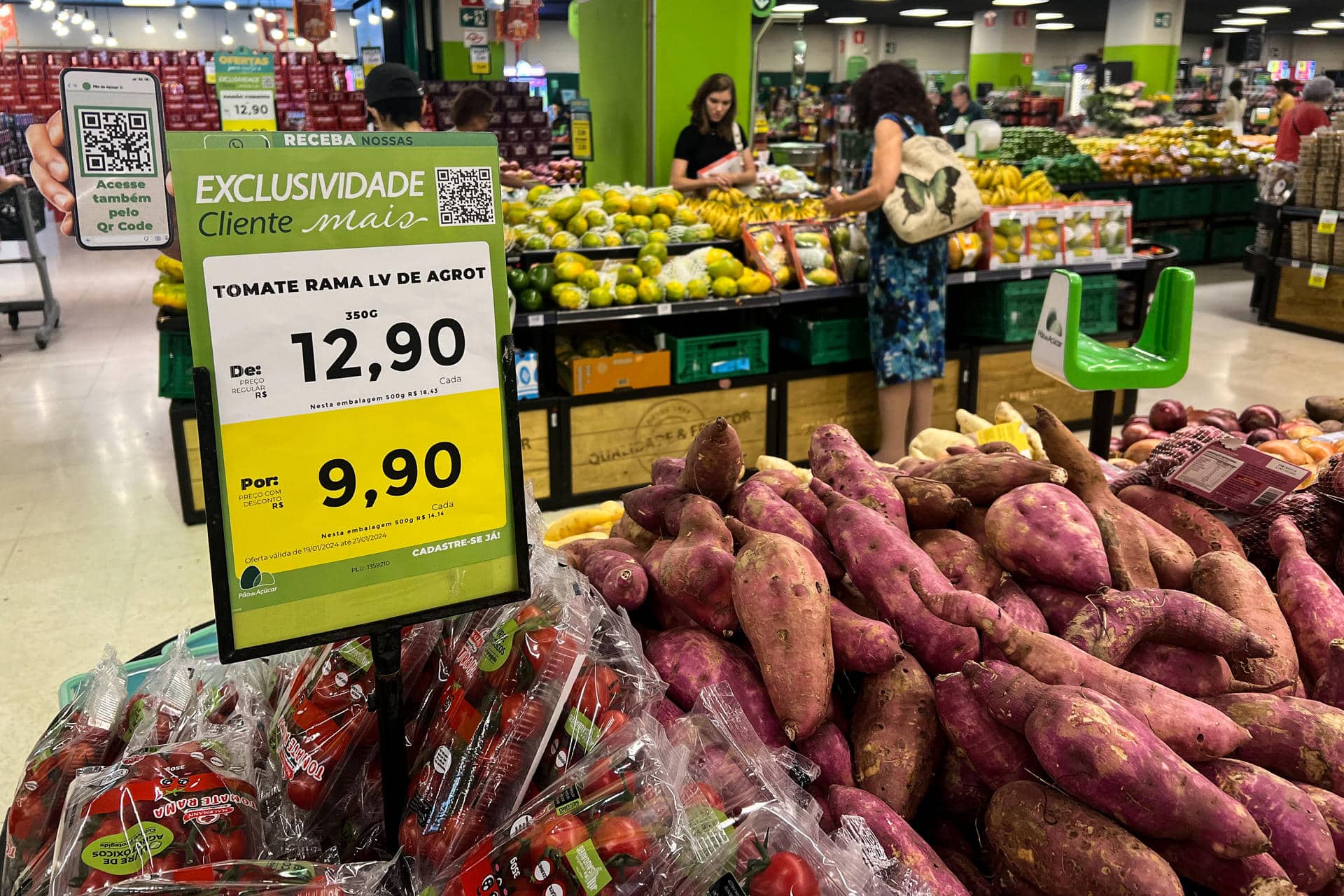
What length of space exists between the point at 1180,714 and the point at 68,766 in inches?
53.3

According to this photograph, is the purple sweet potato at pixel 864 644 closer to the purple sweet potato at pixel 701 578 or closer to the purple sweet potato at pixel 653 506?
the purple sweet potato at pixel 701 578

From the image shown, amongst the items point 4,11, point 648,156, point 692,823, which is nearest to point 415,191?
point 692,823

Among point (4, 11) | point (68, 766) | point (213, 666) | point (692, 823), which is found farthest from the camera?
point (4, 11)

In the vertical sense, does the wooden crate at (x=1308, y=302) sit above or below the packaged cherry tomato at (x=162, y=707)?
below

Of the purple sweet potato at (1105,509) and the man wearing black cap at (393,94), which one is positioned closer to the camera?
the purple sweet potato at (1105,509)

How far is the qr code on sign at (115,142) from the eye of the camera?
10.2 ft

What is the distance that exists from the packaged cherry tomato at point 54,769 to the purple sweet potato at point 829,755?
861 millimetres

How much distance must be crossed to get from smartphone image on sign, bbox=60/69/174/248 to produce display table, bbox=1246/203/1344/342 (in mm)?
7740

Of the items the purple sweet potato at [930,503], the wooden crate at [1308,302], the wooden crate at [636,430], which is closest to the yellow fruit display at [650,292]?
the wooden crate at [636,430]

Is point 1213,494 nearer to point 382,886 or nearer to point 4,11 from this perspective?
point 382,886

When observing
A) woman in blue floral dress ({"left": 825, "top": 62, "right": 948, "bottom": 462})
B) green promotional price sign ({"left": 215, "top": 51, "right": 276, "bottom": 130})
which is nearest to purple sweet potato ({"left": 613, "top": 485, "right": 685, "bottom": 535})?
woman in blue floral dress ({"left": 825, "top": 62, "right": 948, "bottom": 462})

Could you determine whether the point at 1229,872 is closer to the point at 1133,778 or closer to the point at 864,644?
the point at 1133,778

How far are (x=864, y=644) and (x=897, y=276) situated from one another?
341 centimetres

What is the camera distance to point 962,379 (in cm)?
505
